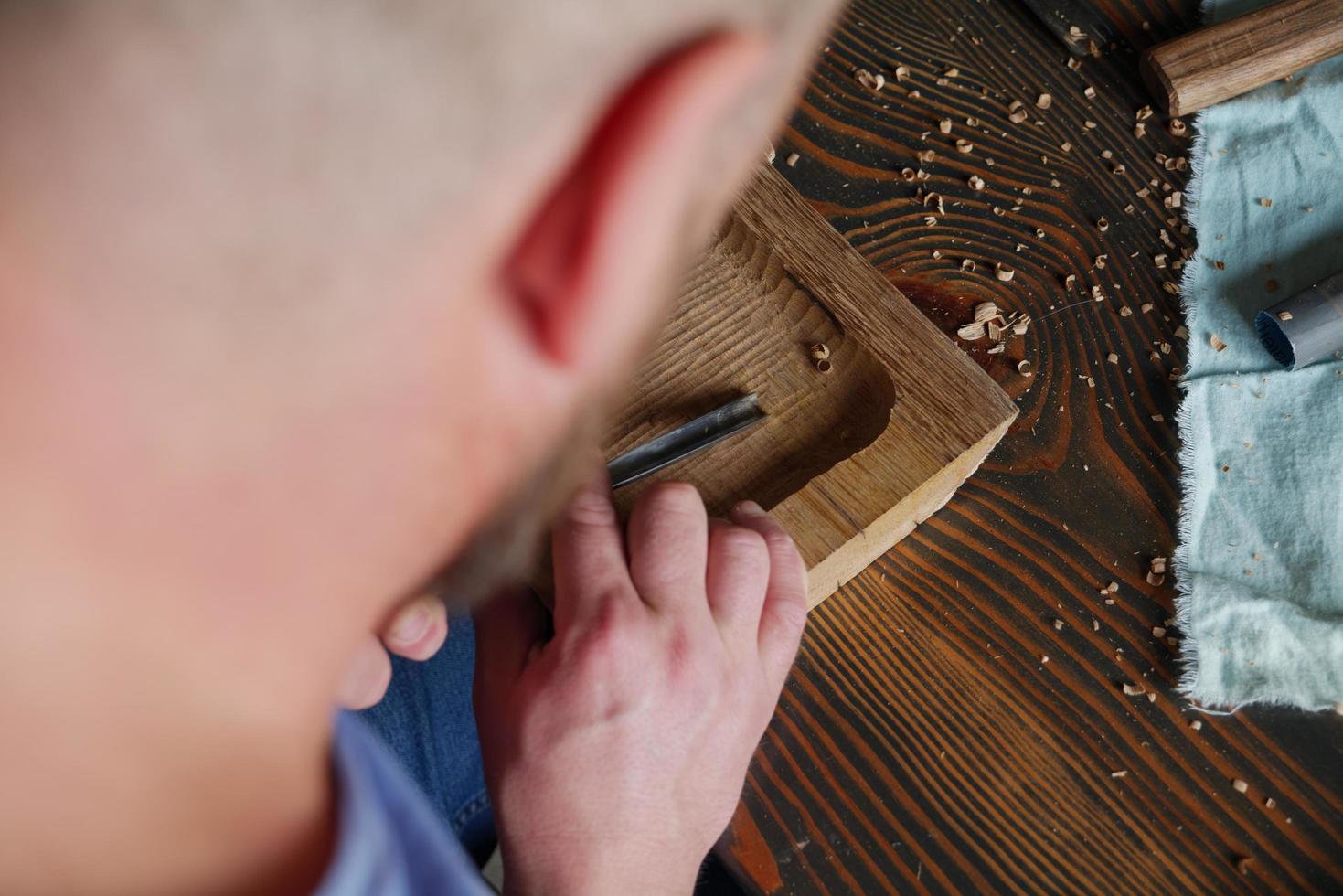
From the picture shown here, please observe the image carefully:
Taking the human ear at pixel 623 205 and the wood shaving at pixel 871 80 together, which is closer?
the human ear at pixel 623 205

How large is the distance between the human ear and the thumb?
13.9 inches

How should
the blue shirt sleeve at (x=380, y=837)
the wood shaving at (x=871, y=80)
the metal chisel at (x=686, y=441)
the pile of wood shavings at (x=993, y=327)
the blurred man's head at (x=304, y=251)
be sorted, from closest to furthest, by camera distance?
the blurred man's head at (x=304, y=251), the blue shirt sleeve at (x=380, y=837), the metal chisel at (x=686, y=441), the pile of wood shavings at (x=993, y=327), the wood shaving at (x=871, y=80)

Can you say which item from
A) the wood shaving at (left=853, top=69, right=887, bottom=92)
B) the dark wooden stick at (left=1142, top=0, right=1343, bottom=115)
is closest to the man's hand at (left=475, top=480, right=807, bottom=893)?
the wood shaving at (left=853, top=69, right=887, bottom=92)

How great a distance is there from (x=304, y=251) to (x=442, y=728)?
0.59 m

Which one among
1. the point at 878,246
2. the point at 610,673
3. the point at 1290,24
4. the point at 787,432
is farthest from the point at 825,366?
the point at 1290,24

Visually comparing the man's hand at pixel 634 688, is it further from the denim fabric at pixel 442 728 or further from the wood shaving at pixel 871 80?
the wood shaving at pixel 871 80

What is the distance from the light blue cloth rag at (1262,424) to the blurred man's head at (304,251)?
1.90ft

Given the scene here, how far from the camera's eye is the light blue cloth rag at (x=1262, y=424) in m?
0.69

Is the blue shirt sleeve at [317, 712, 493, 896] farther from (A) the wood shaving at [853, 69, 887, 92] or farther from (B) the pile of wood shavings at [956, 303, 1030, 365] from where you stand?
(A) the wood shaving at [853, 69, 887, 92]

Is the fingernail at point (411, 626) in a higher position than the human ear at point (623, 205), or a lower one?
lower

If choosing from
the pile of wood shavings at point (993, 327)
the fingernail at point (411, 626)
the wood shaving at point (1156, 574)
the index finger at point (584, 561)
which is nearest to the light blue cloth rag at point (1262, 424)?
the wood shaving at point (1156, 574)

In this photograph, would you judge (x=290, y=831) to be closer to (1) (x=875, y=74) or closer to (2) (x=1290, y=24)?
(1) (x=875, y=74)

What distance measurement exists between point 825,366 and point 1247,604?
1.14ft

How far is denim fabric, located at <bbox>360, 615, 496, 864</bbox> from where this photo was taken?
72 cm
